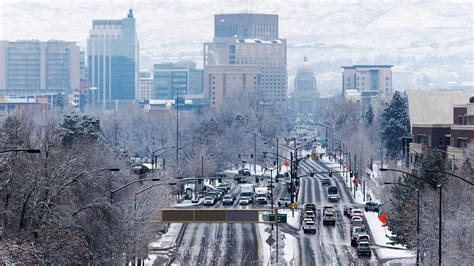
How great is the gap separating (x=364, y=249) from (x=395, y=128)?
76.1 m

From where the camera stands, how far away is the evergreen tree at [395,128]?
475ft

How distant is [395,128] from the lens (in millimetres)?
146500

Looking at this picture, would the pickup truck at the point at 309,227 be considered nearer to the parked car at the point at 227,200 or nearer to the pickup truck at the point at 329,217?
the pickup truck at the point at 329,217

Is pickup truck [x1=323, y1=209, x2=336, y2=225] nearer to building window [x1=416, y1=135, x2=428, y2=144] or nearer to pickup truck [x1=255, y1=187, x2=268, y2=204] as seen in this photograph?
pickup truck [x1=255, y1=187, x2=268, y2=204]

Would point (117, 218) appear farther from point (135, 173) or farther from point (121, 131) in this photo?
point (121, 131)

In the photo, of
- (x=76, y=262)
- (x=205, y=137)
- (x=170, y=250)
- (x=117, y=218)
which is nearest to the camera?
(x=76, y=262)

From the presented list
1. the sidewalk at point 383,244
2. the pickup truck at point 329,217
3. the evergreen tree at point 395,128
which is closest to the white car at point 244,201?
the sidewalk at point 383,244

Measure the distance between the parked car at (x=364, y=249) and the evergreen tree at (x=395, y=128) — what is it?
7217 centimetres

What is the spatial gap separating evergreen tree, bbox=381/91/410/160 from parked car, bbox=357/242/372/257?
72166mm

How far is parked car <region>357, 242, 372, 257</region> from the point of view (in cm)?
7125

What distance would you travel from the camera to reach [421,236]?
207 ft

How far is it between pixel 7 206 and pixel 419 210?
63.1 ft

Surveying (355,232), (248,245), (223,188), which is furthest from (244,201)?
(355,232)

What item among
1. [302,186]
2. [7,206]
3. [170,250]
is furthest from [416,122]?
[7,206]
